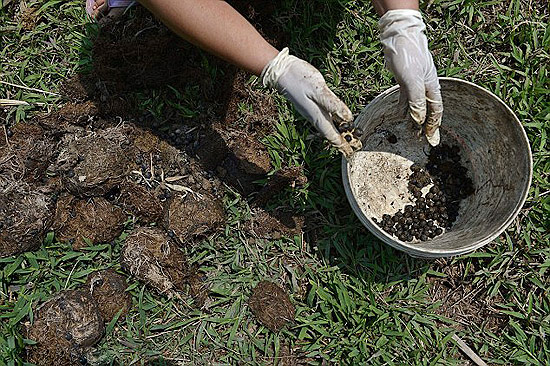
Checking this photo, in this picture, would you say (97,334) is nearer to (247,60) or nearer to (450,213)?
(247,60)

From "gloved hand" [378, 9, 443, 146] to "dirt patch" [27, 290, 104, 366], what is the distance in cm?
178

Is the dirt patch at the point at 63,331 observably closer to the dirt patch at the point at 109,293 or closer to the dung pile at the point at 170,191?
the dirt patch at the point at 109,293

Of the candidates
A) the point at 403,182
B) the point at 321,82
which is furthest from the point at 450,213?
the point at 321,82

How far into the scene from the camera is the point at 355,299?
8.95 feet

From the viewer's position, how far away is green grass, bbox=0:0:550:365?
8.79ft

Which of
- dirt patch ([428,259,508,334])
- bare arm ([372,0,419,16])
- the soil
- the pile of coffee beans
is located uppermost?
bare arm ([372,0,419,16])

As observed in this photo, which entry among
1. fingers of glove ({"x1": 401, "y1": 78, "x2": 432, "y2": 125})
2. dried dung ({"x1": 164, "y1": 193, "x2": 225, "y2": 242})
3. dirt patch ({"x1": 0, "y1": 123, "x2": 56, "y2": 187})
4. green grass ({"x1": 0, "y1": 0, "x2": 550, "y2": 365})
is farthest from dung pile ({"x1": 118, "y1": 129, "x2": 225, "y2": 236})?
A: fingers of glove ({"x1": 401, "y1": 78, "x2": 432, "y2": 125})

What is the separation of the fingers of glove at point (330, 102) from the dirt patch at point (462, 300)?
3.57 feet

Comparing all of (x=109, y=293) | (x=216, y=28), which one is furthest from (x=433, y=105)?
(x=109, y=293)

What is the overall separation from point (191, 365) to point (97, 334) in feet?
1.58

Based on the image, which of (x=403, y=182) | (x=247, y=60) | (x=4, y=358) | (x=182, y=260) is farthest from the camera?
(x=403, y=182)

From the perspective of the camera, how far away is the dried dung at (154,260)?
2643 mm

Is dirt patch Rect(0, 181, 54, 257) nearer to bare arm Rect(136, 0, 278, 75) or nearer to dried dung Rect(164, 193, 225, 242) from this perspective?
dried dung Rect(164, 193, 225, 242)

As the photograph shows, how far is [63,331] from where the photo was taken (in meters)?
2.54
